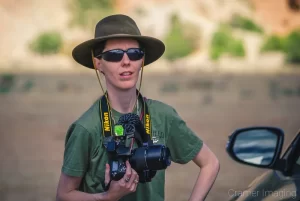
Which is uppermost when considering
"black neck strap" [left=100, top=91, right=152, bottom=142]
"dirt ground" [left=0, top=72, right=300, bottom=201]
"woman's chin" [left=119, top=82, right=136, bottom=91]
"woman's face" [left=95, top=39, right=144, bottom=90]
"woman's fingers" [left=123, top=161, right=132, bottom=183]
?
"woman's face" [left=95, top=39, right=144, bottom=90]

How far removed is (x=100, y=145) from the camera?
3191mm

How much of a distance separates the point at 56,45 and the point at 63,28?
352 inches

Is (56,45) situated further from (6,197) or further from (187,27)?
(6,197)

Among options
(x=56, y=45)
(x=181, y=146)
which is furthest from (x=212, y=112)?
(x=56, y=45)

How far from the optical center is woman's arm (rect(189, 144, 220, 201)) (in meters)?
3.37

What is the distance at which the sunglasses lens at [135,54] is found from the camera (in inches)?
130

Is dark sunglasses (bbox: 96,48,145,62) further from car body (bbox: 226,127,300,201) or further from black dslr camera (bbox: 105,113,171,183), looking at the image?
car body (bbox: 226,127,300,201)

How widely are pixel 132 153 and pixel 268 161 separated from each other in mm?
695

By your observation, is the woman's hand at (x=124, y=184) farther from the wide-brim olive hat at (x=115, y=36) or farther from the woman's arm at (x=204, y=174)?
the wide-brim olive hat at (x=115, y=36)

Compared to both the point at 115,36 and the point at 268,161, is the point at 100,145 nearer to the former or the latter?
the point at 115,36

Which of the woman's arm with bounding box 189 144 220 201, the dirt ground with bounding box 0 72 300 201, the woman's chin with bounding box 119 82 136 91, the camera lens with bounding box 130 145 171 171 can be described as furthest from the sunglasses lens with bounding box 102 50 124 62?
the dirt ground with bounding box 0 72 300 201

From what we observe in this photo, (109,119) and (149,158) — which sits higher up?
(109,119)

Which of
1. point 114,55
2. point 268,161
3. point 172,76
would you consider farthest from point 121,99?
point 172,76

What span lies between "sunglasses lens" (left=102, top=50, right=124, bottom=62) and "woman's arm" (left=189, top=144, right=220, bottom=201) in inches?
20.6
